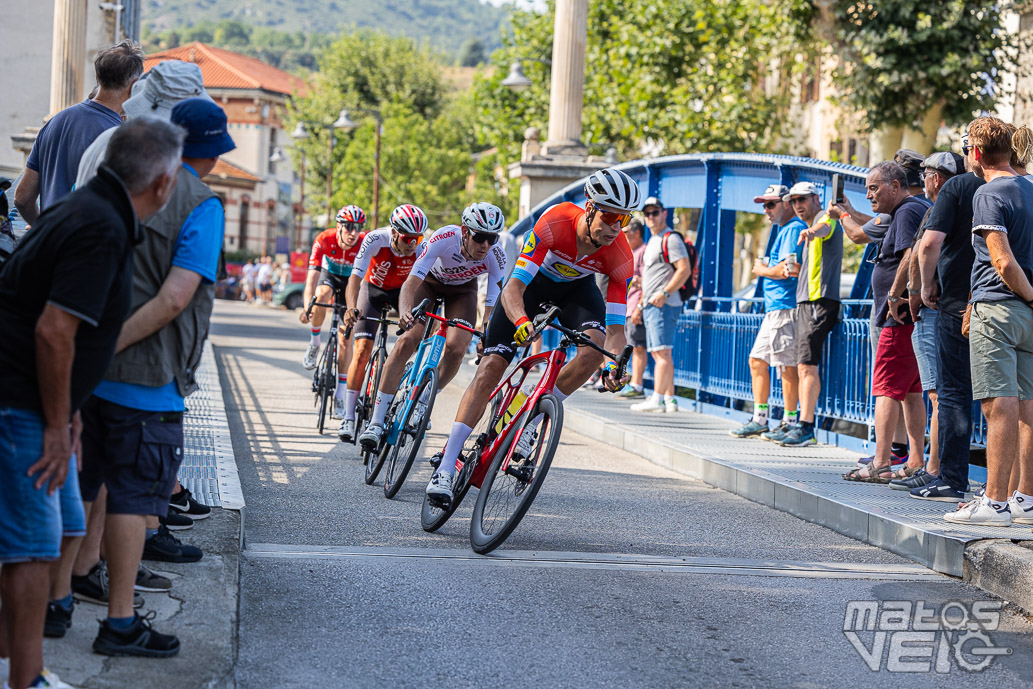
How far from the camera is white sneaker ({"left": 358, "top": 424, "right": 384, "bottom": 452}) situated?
27.1 feet

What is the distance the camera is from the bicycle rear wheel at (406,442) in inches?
307

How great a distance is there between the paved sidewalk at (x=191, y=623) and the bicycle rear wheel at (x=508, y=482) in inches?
48.9

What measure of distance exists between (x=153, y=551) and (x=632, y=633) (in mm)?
2053

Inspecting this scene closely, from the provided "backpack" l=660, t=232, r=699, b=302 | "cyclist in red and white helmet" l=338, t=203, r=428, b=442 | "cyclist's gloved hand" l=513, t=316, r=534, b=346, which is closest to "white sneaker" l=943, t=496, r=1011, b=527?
"cyclist's gloved hand" l=513, t=316, r=534, b=346

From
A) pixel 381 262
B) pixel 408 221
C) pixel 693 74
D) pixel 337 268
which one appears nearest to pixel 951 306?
pixel 408 221

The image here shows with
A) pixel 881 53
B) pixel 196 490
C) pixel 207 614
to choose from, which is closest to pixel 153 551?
pixel 207 614

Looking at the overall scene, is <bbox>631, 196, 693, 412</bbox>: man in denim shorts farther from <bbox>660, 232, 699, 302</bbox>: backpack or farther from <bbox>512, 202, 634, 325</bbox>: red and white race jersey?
<bbox>512, 202, 634, 325</bbox>: red and white race jersey

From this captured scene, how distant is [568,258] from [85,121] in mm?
2729

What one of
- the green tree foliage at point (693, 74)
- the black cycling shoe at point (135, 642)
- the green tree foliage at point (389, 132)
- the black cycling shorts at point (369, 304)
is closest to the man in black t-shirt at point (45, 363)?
the black cycling shoe at point (135, 642)

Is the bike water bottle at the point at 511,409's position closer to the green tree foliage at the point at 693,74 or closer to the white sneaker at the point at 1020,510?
the white sneaker at the point at 1020,510

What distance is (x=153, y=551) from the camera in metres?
5.16

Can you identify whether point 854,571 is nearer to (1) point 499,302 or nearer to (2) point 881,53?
(1) point 499,302

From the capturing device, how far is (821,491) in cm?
813

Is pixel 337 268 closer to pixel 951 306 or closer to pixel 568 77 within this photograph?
pixel 951 306
